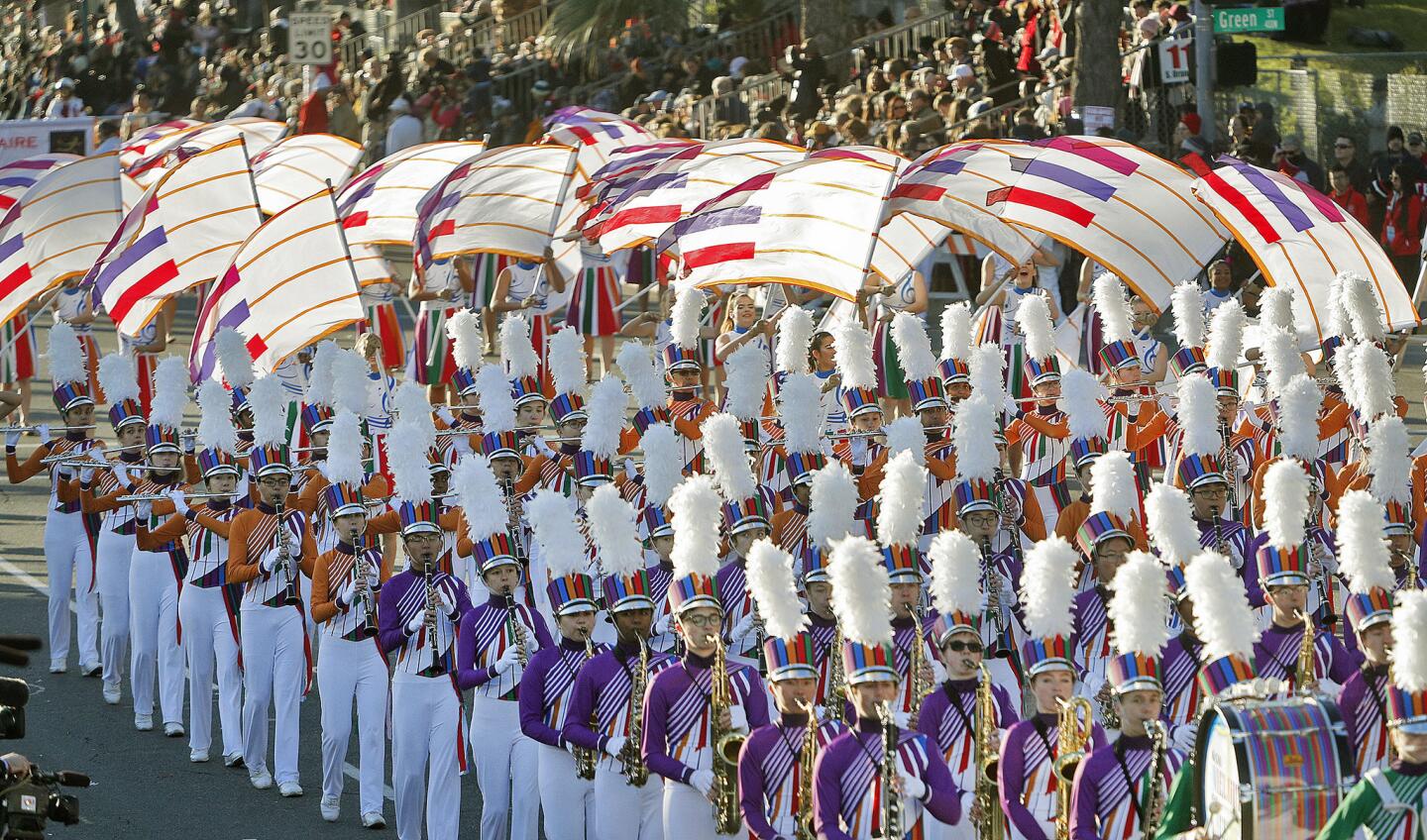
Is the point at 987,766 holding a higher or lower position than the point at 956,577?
lower

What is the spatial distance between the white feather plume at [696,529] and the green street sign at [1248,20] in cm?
1166

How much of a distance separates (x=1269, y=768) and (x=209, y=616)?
245 inches

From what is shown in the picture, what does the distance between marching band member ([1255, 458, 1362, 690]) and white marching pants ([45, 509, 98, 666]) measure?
22.5ft

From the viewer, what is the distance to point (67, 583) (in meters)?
12.8

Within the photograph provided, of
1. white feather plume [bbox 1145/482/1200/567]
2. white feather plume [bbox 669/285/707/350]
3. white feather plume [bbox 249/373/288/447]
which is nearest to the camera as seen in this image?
white feather plume [bbox 1145/482/1200/567]

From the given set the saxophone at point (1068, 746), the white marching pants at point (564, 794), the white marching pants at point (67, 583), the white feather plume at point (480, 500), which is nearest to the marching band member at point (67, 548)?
the white marching pants at point (67, 583)

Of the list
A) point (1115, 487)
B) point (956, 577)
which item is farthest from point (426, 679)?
point (1115, 487)

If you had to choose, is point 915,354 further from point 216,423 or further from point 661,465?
point 216,423

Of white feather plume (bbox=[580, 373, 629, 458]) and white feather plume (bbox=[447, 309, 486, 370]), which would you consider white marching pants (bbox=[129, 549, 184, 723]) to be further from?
white feather plume (bbox=[447, 309, 486, 370])

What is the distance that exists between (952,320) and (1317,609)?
3.60 meters

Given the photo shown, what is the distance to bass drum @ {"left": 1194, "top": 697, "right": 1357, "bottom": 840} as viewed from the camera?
646cm

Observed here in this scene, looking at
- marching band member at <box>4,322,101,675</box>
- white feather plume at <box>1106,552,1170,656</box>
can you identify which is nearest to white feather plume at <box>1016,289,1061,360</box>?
white feather plume at <box>1106,552,1170,656</box>

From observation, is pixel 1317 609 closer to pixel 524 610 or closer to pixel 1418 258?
pixel 524 610

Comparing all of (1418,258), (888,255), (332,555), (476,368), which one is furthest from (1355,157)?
(332,555)
